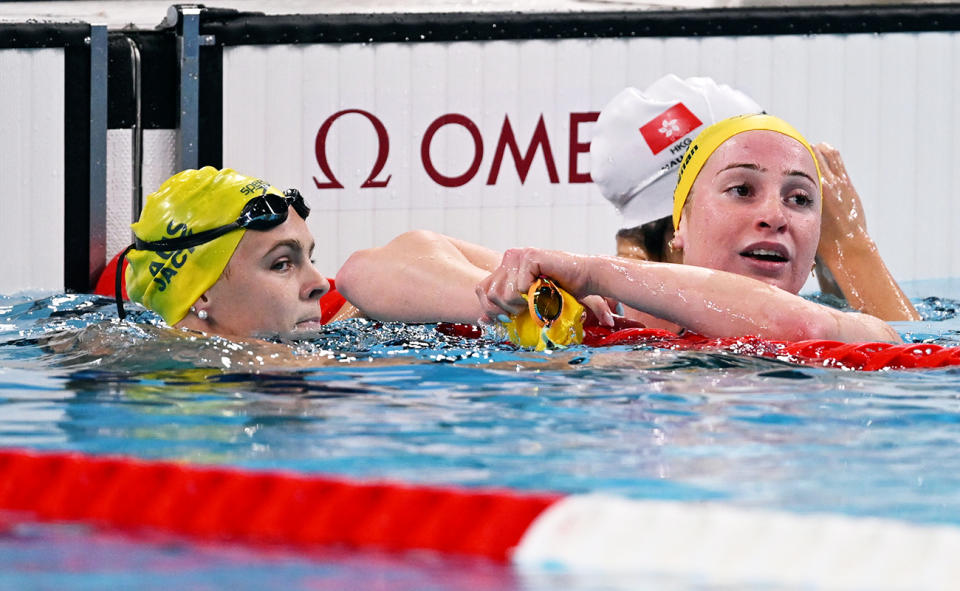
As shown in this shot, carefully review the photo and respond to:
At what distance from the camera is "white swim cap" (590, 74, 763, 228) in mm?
3920

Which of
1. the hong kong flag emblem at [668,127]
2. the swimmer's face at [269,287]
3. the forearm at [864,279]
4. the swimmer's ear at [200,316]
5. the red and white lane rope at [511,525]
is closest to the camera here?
the red and white lane rope at [511,525]

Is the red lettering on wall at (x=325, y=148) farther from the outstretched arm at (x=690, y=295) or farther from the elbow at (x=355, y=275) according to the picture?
the outstretched arm at (x=690, y=295)

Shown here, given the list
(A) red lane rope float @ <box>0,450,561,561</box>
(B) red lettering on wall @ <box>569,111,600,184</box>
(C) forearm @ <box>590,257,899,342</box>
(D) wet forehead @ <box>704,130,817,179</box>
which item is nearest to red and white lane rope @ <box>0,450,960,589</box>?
(A) red lane rope float @ <box>0,450,561,561</box>

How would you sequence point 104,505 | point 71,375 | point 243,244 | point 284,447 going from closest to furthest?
point 104,505 < point 284,447 < point 71,375 < point 243,244

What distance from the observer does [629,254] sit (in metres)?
3.85

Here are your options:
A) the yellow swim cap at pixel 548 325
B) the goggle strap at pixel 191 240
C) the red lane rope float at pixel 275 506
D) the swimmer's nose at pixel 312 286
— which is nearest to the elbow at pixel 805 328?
the yellow swim cap at pixel 548 325

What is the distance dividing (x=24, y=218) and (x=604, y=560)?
4.30 m

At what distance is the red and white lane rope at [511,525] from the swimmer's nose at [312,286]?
1.46 meters

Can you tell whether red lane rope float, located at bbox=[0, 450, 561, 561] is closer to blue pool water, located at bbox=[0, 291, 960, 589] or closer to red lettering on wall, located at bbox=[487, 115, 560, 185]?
blue pool water, located at bbox=[0, 291, 960, 589]

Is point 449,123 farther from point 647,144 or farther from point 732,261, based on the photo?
point 732,261

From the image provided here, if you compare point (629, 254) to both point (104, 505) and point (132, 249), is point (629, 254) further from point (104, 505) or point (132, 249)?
point (104, 505)

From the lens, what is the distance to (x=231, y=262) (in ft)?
11.5

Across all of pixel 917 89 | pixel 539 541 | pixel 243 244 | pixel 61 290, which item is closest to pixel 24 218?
pixel 61 290

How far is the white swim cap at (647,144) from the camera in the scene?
3.92m
